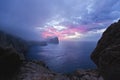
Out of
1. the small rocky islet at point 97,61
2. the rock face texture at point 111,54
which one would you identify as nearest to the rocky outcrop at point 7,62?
the small rocky islet at point 97,61

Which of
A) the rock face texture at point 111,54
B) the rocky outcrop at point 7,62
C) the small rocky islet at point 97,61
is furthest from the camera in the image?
the rocky outcrop at point 7,62

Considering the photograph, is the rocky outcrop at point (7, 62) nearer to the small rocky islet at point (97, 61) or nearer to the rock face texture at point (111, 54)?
the small rocky islet at point (97, 61)

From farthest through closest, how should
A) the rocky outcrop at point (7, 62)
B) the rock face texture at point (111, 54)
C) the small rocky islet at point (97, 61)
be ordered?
1. the rocky outcrop at point (7, 62)
2. the small rocky islet at point (97, 61)
3. the rock face texture at point (111, 54)

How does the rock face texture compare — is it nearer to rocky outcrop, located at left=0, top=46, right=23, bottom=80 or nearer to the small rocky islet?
the small rocky islet

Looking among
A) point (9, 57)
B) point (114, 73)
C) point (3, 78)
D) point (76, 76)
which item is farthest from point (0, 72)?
point (114, 73)

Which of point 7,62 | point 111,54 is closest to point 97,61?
point 111,54

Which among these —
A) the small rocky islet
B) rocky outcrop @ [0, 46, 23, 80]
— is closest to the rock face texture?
the small rocky islet

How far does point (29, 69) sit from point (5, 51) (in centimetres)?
928

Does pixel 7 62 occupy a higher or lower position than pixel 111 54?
lower

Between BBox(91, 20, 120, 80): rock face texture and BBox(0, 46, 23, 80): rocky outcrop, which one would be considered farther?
BBox(0, 46, 23, 80): rocky outcrop

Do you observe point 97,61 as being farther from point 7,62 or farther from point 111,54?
point 7,62

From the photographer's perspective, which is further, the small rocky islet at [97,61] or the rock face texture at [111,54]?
the small rocky islet at [97,61]

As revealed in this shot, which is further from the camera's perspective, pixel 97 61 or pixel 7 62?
pixel 7 62

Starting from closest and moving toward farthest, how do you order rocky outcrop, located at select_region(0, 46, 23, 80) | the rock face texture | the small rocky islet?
the rock face texture, the small rocky islet, rocky outcrop, located at select_region(0, 46, 23, 80)
